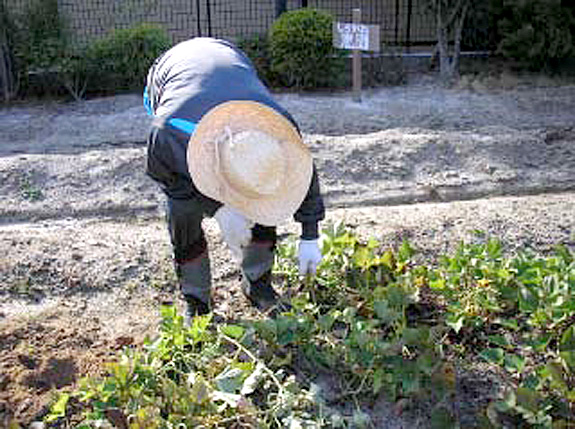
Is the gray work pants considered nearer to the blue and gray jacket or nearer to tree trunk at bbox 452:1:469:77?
the blue and gray jacket

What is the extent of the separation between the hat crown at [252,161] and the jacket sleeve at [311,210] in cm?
36

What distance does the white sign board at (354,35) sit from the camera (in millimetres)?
6219

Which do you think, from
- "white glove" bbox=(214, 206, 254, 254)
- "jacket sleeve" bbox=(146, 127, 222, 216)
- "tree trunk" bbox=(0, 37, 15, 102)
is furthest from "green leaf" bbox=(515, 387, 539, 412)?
"tree trunk" bbox=(0, 37, 15, 102)

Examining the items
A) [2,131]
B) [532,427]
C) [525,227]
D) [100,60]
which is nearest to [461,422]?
[532,427]

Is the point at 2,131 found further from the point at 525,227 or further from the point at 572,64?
the point at 572,64

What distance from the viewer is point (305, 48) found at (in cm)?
701

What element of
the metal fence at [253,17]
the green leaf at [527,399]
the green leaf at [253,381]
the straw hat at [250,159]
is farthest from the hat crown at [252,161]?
the metal fence at [253,17]

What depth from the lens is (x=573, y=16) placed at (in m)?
7.14

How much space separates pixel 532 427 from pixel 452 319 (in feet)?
1.50

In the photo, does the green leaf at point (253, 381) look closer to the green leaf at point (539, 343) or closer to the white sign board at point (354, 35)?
the green leaf at point (539, 343)

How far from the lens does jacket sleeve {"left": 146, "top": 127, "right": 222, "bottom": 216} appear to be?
2803 mm

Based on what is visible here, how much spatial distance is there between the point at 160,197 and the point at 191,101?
198cm

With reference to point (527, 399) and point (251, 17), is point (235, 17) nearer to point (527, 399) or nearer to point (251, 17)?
point (251, 17)

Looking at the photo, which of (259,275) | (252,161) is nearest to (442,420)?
(252,161)
